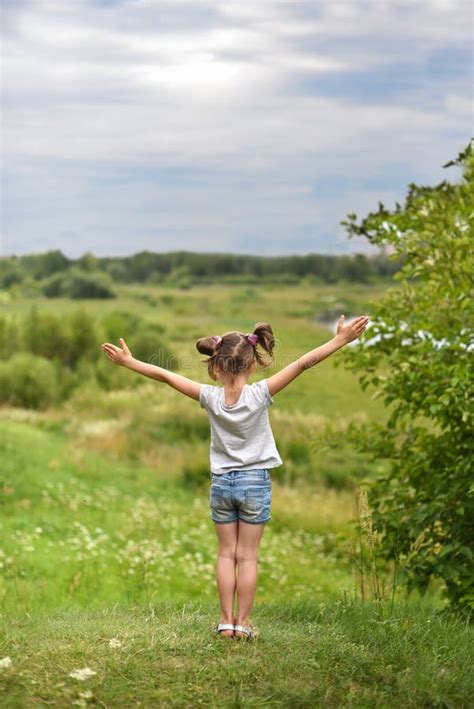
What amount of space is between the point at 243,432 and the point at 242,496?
39 cm

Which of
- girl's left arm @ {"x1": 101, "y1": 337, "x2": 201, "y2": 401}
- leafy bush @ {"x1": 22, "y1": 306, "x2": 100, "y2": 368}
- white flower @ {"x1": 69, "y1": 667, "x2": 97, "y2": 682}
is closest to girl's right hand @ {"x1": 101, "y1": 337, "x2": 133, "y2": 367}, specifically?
girl's left arm @ {"x1": 101, "y1": 337, "x2": 201, "y2": 401}

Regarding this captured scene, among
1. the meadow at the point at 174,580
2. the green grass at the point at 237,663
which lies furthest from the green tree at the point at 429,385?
the green grass at the point at 237,663

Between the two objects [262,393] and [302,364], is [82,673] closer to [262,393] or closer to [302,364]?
[262,393]

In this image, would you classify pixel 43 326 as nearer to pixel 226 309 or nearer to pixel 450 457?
pixel 226 309

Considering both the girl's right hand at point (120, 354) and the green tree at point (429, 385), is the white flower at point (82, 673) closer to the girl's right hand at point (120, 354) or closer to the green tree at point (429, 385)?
the girl's right hand at point (120, 354)

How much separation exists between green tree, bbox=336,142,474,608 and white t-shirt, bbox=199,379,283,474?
199cm

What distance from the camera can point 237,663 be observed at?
524 cm

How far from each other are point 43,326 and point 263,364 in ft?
178

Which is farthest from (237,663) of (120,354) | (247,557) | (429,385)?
(429,385)

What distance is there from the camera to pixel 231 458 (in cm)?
553

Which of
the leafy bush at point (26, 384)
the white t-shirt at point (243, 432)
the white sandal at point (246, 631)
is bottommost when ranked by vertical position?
the leafy bush at point (26, 384)

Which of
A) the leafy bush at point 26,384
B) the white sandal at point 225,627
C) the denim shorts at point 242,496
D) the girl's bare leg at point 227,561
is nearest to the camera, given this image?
the denim shorts at point 242,496

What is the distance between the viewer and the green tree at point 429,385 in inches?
299

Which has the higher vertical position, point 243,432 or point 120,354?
point 120,354
